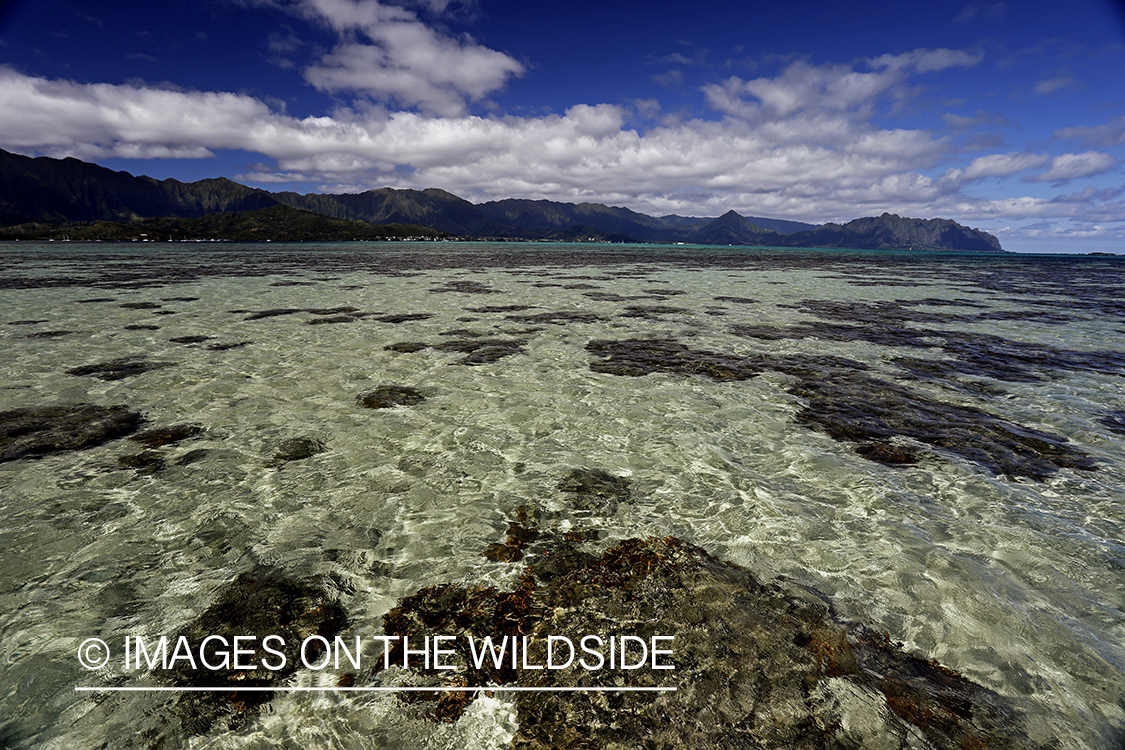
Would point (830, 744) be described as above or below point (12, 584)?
above

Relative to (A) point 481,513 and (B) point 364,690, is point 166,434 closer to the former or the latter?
(A) point 481,513

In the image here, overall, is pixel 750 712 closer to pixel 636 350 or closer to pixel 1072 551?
pixel 1072 551

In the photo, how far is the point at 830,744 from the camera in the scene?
144 inches

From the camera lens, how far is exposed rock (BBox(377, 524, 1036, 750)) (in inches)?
147

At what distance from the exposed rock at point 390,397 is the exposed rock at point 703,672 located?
6460 mm

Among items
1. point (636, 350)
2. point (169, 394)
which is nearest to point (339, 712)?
point (169, 394)

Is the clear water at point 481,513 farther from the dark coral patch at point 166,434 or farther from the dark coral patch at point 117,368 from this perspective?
the dark coral patch at point 117,368

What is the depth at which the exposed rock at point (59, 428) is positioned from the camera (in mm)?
8306

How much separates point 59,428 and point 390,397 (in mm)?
6020

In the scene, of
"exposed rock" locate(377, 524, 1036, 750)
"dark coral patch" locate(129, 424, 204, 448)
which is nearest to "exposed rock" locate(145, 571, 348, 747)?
"exposed rock" locate(377, 524, 1036, 750)

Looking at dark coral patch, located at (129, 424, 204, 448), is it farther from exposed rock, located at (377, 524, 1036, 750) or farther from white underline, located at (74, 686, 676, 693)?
exposed rock, located at (377, 524, 1036, 750)

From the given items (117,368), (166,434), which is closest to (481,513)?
(166,434)

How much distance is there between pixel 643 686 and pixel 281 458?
7024mm

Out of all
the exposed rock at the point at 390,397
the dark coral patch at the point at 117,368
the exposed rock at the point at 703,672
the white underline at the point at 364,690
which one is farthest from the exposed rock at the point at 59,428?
the exposed rock at the point at 703,672
